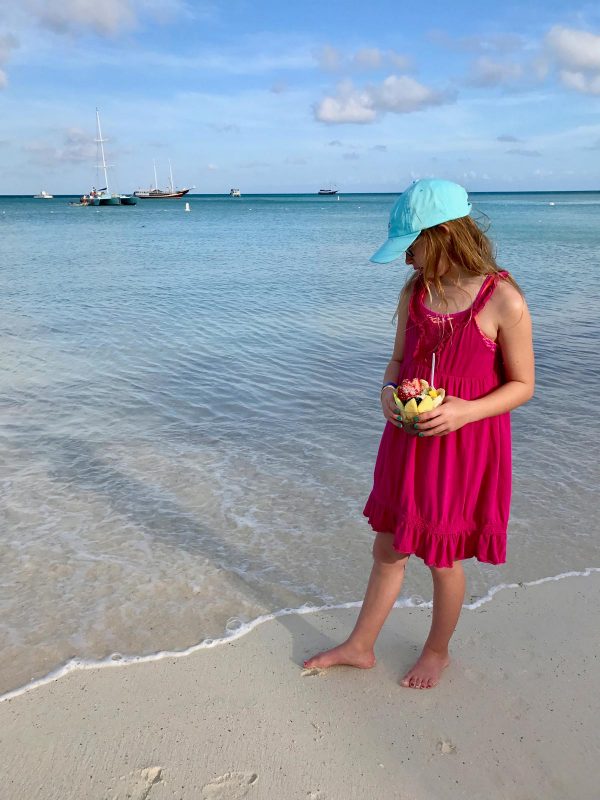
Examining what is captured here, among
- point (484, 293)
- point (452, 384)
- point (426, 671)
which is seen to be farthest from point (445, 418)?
point (426, 671)

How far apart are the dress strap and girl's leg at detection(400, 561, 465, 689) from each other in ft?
3.13

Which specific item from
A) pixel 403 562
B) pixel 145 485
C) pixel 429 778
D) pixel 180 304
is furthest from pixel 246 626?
pixel 180 304

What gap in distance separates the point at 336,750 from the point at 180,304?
10.8 m

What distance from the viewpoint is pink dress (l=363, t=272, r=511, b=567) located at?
7.84 feet

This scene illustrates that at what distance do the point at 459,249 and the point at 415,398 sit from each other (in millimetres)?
539

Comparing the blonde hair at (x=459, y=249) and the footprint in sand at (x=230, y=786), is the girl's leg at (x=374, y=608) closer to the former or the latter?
the footprint in sand at (x=230, y=786)

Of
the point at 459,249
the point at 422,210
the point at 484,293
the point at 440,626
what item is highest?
the point at 422,210

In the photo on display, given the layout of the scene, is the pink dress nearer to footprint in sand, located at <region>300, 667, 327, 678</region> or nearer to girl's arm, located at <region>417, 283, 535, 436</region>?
girl's arm, located at <region>417, 283, 535, 436</region>

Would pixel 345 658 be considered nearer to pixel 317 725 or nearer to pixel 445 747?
pixel 317 725

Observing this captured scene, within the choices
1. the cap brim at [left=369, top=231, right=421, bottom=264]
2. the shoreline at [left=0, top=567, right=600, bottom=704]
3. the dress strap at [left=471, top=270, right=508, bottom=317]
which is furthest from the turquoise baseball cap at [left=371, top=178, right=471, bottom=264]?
the shoreline at [left=0, top=567, right=600, bottom=704]

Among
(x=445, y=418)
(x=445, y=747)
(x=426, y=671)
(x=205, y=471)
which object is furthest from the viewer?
(x=205, y=471)

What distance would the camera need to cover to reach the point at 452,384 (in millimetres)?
2410

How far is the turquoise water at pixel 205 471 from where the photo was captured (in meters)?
3.43

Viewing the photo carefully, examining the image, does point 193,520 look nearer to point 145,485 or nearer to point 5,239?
point 145,485
